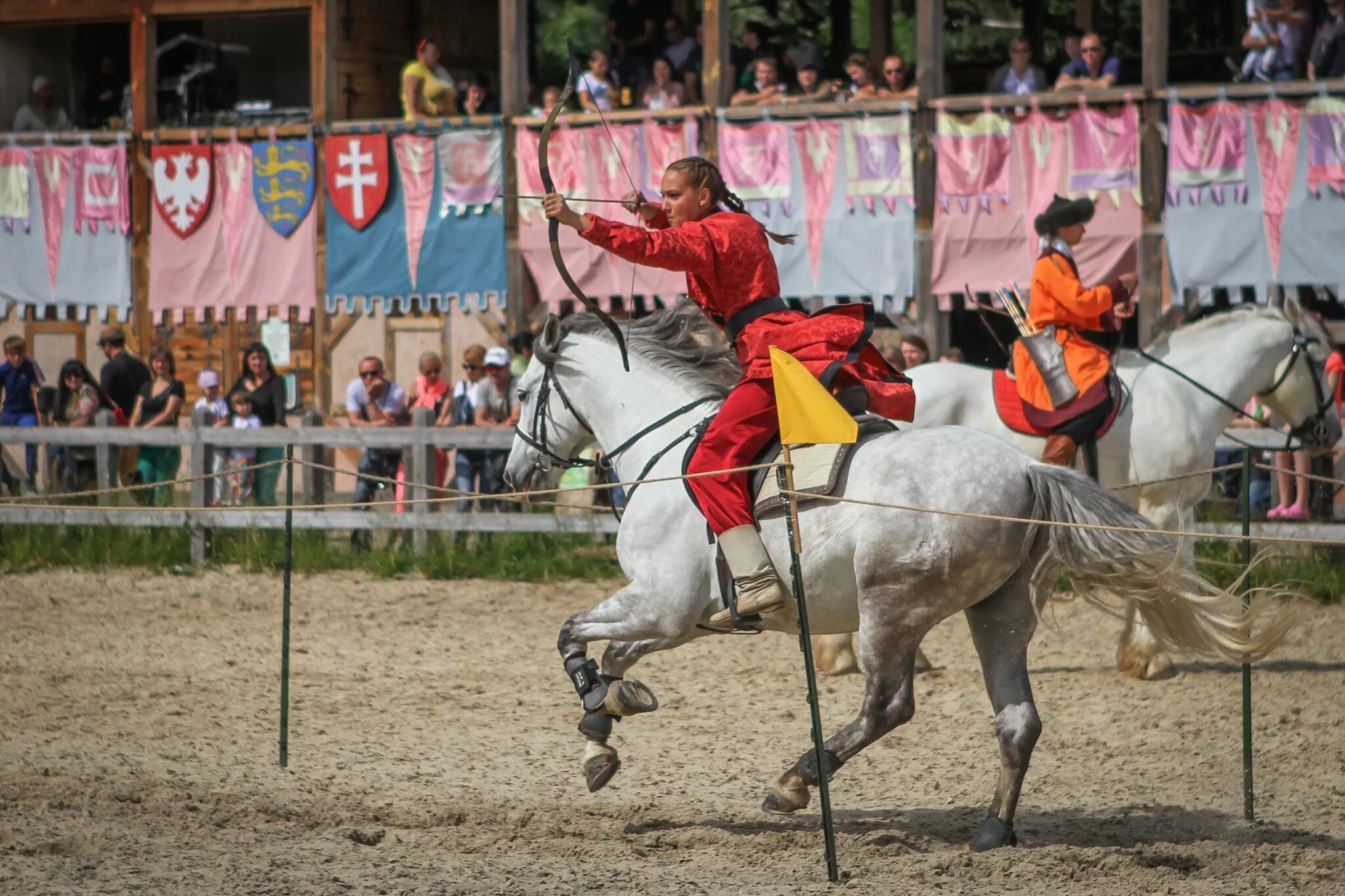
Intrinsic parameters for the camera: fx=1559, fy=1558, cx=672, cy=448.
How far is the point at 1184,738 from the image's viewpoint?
7.19 metres

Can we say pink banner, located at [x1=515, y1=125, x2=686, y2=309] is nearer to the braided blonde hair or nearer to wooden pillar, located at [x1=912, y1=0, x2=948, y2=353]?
wooden pillar, located at [x1=912, y1=0, x2=948, y2=353]

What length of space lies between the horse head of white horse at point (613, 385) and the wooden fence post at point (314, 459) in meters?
6.23

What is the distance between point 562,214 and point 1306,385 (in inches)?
228

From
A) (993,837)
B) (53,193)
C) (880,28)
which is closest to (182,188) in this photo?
(53,193)

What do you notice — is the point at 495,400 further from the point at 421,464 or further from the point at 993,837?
the point at 993,837

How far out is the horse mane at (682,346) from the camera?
6.23 meters

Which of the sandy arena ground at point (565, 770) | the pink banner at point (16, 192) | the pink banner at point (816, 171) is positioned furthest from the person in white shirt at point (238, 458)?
the pink banner at point (816, 171)

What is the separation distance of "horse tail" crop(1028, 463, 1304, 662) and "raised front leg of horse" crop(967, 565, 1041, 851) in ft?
0.34

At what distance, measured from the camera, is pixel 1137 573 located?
5281mm

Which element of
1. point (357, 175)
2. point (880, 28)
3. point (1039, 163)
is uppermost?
point (880, 28)

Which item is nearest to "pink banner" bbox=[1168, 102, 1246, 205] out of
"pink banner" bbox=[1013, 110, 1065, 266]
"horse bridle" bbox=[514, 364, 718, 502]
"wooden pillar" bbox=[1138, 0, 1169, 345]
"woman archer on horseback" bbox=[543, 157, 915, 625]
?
"wooden pillar" bbox=[1138, 0, 1169, 345]

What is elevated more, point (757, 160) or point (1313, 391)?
point (757, 160)

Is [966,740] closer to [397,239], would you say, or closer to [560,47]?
[397,239]

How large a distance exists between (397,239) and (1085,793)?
34.0ft
